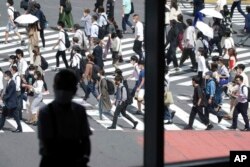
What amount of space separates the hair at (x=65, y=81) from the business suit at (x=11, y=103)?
32.3 feet

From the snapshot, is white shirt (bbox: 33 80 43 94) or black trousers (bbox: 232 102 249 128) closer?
white shirt (bbox: 33 80 43 94)

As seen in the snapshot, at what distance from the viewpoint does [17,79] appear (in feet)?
42.8

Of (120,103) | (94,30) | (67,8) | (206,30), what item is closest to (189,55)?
(206,30)

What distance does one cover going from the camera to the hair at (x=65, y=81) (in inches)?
108

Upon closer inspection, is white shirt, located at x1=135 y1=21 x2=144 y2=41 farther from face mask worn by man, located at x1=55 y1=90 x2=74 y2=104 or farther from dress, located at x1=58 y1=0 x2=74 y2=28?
face mask worn by man, located at x1=55 y1=90 x2=74 y2=104

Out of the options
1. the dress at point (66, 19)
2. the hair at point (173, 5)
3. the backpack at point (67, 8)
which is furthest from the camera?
the backpack at point (67, 8)

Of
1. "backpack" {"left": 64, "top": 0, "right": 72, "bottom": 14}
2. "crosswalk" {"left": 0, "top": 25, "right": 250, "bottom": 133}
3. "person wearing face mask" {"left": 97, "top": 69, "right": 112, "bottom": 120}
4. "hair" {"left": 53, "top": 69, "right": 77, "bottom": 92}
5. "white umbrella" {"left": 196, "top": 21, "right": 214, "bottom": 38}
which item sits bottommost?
"crosswalk" {"left": 0, "top": 25, "right": 250, "bottom": 133}

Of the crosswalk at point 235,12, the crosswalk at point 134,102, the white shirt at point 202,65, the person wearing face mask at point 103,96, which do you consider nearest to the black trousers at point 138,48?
the crosswalk at point 134,102

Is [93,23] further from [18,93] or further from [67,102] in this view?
[67,102]

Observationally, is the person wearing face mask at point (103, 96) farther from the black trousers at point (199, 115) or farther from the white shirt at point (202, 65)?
the white shirt at point (202, 65)

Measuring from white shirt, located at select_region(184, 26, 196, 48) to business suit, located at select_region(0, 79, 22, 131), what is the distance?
5283mm

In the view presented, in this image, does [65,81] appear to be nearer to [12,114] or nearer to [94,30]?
[12,114]

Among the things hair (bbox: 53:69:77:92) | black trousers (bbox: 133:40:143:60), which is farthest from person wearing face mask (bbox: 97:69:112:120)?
hair (bbox: 53:69:77:92)

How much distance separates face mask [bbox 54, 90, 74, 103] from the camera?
2734 mm
